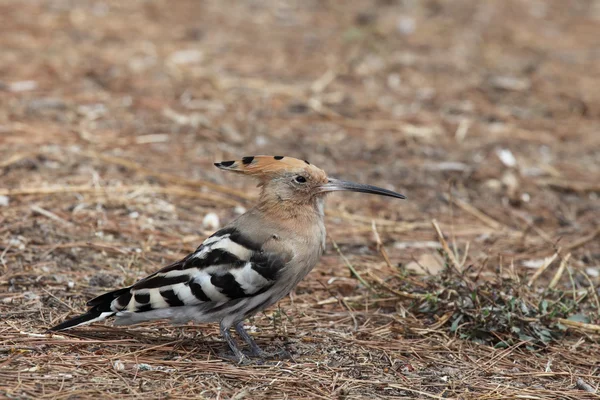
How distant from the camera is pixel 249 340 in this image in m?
3.56

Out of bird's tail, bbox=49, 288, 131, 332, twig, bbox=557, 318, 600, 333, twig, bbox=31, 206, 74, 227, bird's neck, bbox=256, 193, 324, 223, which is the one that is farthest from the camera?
twig, bbox=31, 206, 74, 227

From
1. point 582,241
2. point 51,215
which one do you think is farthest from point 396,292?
point 51,215

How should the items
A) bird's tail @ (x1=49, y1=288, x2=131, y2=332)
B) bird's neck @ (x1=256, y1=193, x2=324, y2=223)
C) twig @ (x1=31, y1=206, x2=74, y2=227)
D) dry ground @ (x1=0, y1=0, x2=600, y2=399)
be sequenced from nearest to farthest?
bird's tail @ (x1=49, y1=288, x2=131, y2=332)
dry ground @ (x1=0, y1=0, x2=600, y2=399)
bird's neck @ (x1=256, y1=193, x2=324, y2=223)
twig @ (x1=31, y1=206, x2=74, y2=227)

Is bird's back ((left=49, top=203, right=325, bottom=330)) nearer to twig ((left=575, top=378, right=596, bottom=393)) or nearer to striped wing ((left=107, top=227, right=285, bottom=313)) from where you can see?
striped wing ((left=107, top=227, right=285, bottom=313))

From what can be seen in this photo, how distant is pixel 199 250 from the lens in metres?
3.49

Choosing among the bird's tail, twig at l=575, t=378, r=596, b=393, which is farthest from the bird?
twig at l=575, t=378, r=596, b=393

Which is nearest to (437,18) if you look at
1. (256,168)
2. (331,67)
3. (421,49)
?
(421,49)

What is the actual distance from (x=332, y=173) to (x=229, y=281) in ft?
8.64

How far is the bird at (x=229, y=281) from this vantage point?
11.0 feet

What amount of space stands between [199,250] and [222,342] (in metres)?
0.46

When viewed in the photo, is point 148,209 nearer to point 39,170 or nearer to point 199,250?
point 39,170

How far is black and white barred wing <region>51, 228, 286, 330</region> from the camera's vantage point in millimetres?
3363

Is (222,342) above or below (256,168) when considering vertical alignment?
A: below

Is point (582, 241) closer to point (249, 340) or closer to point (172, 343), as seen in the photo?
point (249, 340)
